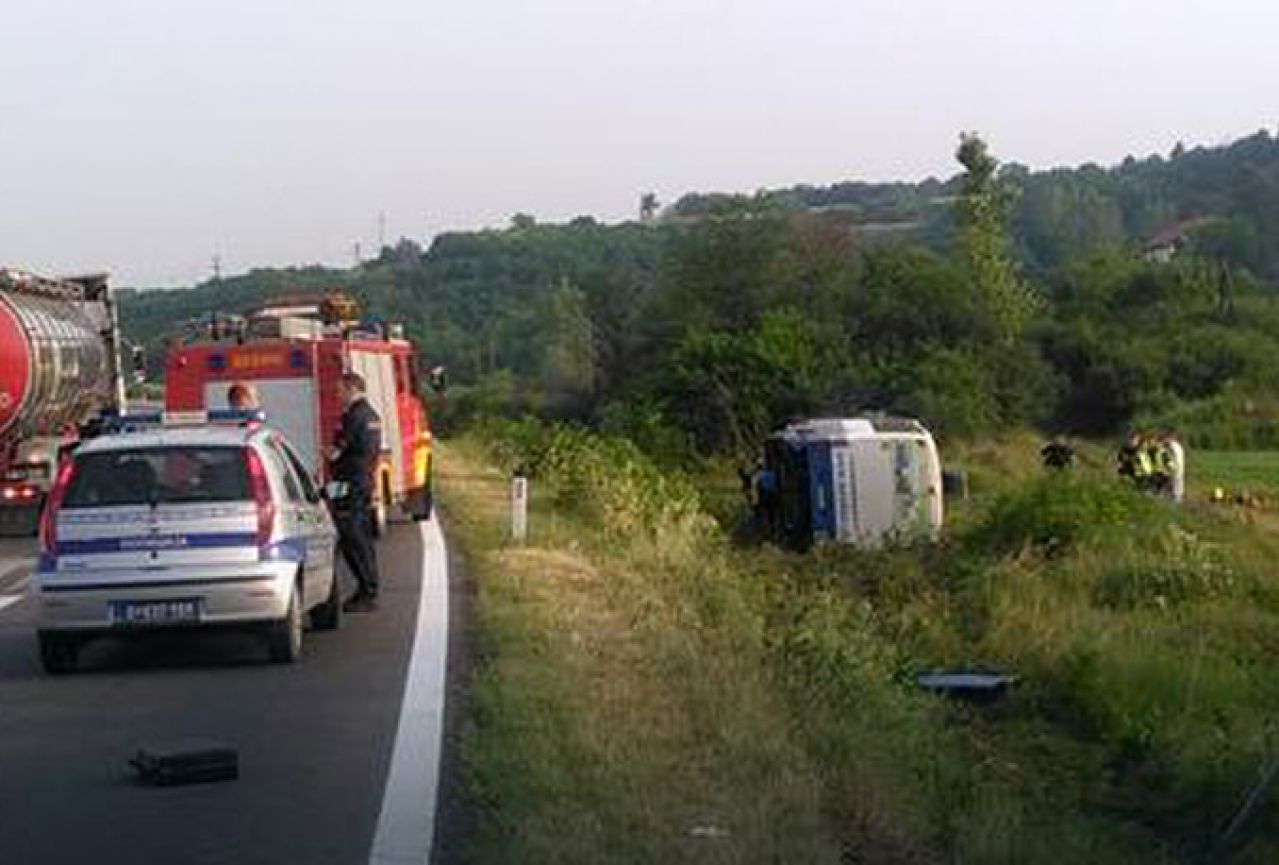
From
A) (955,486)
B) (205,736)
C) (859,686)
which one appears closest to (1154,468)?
(955,486)

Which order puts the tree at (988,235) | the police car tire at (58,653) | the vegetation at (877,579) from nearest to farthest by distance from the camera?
the vegetation at (877,579), the police car tire at (58,653), the tree at (988,235)

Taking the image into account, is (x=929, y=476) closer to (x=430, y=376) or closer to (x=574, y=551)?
(x=430, y=376)

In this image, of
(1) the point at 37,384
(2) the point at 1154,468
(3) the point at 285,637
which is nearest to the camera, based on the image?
(3) the point at 285,637

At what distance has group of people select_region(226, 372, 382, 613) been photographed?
58.3 feet

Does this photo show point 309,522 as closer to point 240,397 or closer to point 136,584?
point 136,584

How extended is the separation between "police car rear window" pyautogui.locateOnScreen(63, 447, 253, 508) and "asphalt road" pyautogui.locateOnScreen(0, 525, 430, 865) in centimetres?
114

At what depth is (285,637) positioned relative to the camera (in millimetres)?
14531

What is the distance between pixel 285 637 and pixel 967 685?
Result: 26.0 ft

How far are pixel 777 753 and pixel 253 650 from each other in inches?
238

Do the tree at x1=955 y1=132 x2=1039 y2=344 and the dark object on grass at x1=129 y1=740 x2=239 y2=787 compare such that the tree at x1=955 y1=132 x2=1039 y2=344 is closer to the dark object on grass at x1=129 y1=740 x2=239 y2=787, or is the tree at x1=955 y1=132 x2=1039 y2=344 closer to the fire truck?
the fire truck

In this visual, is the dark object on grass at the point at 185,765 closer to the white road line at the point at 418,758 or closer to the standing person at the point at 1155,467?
the white road line at the point at 418,758

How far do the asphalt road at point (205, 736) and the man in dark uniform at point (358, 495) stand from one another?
1.35ft

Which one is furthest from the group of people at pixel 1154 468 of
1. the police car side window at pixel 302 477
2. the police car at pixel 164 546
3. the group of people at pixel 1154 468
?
the police car at pixel 164 546

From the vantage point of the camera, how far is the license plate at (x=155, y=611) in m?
14.1
